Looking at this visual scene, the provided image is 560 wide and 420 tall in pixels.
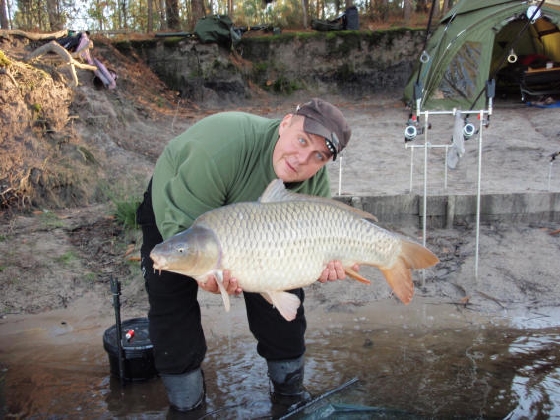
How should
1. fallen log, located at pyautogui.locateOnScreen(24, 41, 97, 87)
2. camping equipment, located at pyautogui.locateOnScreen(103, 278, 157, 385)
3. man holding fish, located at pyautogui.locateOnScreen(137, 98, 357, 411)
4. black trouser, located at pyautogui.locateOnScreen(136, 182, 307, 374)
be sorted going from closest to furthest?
1. man holding fish, located at pyautogui.locateOnScreen(137, 98, 357, 411)
2. black trouser, located at pyautogui.locateOnScreen(136, 182, 307, 374)
3. camping equipment, located at pyautogui.locateOnScreen(103, 278, 157, 385)
4. fallen log, located at pyautogui.locateOnScreen(24, 41, 97, 87)

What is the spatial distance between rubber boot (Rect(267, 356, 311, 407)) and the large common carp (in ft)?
2.41

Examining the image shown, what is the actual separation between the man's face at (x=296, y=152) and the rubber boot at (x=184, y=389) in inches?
43.2

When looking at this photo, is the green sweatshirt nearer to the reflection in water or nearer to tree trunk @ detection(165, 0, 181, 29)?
the reflection in water

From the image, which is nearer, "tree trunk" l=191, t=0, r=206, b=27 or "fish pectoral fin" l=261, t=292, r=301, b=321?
"fish pectoral fin" l=261, t=292, r=301, b=321

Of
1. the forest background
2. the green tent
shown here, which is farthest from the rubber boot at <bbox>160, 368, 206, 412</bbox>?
the forest background

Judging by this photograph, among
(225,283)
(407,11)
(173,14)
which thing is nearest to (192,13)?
(173,14)

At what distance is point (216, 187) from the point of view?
2.11 metres

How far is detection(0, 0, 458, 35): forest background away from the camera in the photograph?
46.7ft

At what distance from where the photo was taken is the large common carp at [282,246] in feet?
6.43

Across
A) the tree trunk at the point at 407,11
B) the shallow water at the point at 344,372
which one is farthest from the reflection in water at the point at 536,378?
the tree trunk at the point at 407,11

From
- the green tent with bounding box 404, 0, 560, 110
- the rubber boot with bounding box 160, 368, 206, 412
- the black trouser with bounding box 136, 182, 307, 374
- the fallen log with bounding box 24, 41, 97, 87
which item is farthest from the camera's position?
the green tent with bounding box 404, 0, 560, 110

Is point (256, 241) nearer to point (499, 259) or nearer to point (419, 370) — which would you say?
point (419, 370)

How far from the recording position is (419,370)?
3.41 metres

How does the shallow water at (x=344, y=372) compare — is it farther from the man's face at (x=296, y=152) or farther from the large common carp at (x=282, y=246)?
the man's face at (x=296, y=152)
